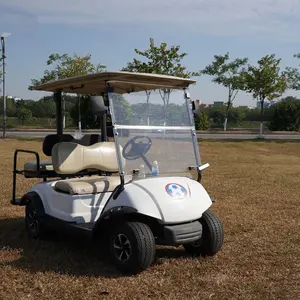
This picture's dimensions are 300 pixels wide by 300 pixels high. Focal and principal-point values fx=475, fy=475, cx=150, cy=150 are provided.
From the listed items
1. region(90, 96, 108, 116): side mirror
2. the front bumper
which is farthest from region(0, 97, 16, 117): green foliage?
the front bumper

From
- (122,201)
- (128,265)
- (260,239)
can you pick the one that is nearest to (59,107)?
(122,201)

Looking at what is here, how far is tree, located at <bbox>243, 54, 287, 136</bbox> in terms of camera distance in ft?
88.1

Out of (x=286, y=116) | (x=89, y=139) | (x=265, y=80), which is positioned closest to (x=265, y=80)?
(x=265, y=80)

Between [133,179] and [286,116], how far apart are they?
3166 cm

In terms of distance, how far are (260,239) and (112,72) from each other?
256cm

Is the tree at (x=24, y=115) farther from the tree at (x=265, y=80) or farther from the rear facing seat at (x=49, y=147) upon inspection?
the rear facing seat at (x=49, y=147)

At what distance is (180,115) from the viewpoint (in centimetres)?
495

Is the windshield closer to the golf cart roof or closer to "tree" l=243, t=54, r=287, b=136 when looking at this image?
the golf cart roof

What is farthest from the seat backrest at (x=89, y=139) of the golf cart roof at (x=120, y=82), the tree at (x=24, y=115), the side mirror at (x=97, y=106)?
the tree at (x=24, y=115)

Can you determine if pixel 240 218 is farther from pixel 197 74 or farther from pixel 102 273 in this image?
pixel 197 74

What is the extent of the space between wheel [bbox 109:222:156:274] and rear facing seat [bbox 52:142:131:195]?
1.71 feet

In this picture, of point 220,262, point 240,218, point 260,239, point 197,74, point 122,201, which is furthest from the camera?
point 197,74

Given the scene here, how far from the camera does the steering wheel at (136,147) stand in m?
4.56

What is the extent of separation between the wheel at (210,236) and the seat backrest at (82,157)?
1.35 m
